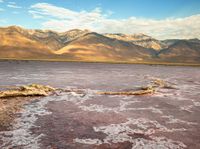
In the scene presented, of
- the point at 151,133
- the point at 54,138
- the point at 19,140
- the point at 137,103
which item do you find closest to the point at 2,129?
the point at 19,140

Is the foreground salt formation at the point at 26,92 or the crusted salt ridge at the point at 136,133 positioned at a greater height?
the foreground salt formation at the point at 26,92

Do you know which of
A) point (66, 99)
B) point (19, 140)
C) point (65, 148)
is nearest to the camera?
point (65, 148)

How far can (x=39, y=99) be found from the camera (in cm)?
2997

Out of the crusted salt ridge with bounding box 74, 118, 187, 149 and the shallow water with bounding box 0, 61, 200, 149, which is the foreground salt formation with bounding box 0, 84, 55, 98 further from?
the crusted salt ridge with bounding box 74, 118, 187, 149

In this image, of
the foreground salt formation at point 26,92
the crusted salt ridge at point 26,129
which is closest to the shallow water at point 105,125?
the crusted salt ridge at point 26,129

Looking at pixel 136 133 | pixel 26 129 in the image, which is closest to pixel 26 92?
pixel 26 129

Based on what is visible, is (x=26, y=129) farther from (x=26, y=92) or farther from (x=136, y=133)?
(x=26, y=92)

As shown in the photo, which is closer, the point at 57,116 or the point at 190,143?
the point at 190,143

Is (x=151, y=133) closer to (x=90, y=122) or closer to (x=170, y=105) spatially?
(x=90, y=122)

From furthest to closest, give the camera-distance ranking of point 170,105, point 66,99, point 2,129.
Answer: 1. point 66,99
2. point 170,105
3. point 2,129

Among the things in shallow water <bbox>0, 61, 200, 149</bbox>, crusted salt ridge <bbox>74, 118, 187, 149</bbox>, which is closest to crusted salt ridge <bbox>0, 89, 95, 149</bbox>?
shallow water <bbox>0, 61, 200, 149</bbox>

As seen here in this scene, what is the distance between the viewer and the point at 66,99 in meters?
30.6

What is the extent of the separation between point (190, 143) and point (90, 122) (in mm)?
8296

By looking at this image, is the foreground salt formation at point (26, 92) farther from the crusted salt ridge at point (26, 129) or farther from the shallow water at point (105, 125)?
the crusted salt ridge at point (26, 129)
